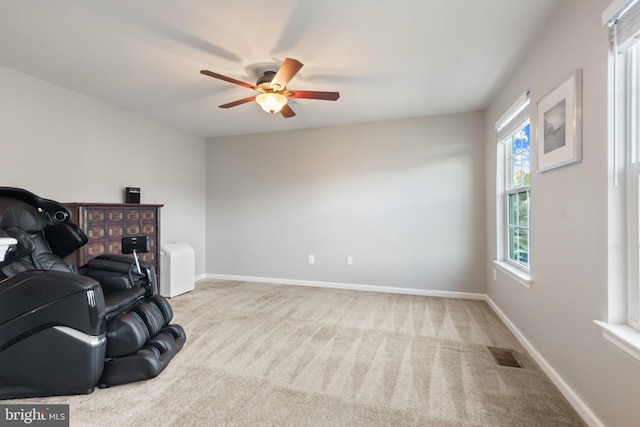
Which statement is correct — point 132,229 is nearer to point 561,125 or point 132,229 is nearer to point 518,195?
point 561,125

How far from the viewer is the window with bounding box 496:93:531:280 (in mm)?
2613

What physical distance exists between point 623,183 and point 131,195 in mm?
4534

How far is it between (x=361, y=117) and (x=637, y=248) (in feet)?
10.6

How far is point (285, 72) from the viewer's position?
2.16 meters

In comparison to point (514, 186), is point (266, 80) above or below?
above

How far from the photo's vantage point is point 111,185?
140 inches

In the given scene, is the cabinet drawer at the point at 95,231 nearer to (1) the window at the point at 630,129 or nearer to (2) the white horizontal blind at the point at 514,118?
(1) the window at the point at 630,129

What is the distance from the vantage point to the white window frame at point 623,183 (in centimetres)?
133

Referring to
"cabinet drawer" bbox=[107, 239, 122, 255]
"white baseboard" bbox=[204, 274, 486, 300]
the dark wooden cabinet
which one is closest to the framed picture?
"white baseboard" bbox=[204, 274, 486, 300]

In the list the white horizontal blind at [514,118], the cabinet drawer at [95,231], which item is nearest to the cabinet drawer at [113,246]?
the cabinet drawer at [95,231]

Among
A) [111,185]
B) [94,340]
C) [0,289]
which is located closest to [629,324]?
[94,340]

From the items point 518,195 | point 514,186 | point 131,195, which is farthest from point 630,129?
point 131,195

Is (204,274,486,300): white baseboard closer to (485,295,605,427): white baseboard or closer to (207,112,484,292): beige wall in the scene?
(207,112,484,292): beige wall

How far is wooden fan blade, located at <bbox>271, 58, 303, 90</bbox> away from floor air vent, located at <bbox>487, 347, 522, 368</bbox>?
8.79 feet
